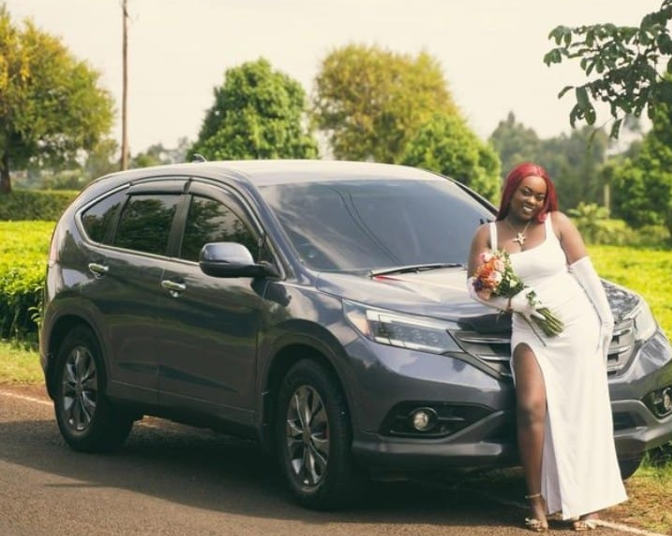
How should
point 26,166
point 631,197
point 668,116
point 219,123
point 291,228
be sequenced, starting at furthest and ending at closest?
point 26,166 → point 219,123 → point 631,197 → point 668,116 → point 291,228

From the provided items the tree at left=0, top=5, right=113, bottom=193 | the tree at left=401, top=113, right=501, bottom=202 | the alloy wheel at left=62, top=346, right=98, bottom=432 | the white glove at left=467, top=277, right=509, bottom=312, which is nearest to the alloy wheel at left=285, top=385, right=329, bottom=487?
the white glove at left=467, top=277, right=509, bottom=312

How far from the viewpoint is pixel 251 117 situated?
70750 millimetres

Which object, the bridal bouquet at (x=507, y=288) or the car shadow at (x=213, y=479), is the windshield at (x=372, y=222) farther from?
the car shadow at (x=213, y=479)

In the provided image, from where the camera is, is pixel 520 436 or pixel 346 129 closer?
pixel 520 436

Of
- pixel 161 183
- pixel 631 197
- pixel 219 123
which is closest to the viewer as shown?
pixel 161 183

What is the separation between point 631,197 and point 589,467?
5883 centimetres

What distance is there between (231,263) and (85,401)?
7.37 feet

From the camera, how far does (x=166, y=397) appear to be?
9.52 metres

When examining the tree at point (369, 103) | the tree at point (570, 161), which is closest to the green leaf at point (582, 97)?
the tree at point (369, 103)

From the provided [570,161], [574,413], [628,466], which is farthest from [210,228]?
[570,161]

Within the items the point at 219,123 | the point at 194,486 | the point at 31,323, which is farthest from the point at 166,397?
the point at 219,123

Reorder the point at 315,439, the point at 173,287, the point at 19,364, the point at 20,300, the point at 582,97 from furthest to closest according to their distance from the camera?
1. the point at 20,300
2. the point at 19,364
3. the point at 582,97
4. the point at 173,287
5. the point at 315,439

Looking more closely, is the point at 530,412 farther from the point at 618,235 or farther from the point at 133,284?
the point at 618,235

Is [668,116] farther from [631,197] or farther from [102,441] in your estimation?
[631,197]
